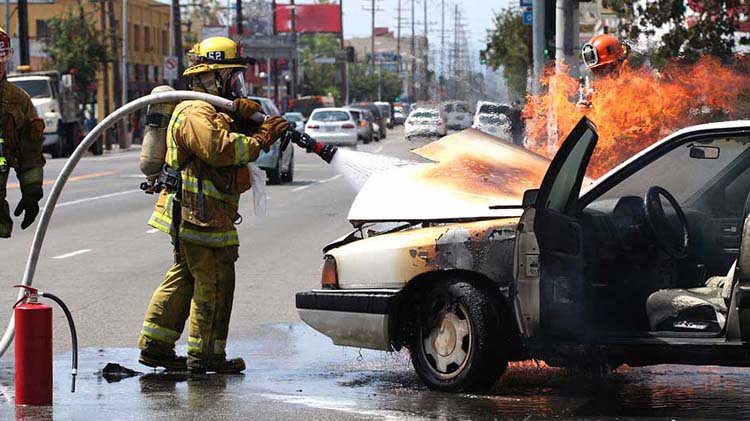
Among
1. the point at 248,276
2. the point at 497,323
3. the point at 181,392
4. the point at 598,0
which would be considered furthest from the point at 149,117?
the point at 598,0

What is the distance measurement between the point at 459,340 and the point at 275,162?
73.3 feet

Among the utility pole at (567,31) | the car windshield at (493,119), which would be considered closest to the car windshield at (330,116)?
the utility pole at (567,31)

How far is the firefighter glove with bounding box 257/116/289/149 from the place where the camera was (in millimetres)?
8055

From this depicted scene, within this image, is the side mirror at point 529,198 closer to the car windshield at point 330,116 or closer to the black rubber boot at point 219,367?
the black rubber boot at point 219,367

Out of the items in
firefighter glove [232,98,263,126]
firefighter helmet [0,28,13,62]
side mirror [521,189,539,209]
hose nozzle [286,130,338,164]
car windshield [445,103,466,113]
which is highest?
firefighter helmet [0,28,13,62]

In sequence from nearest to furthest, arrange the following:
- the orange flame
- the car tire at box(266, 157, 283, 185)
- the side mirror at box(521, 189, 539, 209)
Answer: the side mirror at box(521, 189, 539, 209), the orange flame, the car tire at box(266, 157, 283, 185)

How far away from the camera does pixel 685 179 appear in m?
8.23

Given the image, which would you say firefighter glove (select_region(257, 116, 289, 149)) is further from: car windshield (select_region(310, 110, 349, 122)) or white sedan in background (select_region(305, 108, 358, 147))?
car windshield (select_region(310, 110, 349, 122))

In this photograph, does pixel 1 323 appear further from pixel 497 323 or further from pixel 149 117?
pixel 497 323

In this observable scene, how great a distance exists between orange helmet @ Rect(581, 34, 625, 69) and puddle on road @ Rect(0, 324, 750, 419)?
Result: 329cm

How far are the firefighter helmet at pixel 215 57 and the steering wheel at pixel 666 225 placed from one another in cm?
240

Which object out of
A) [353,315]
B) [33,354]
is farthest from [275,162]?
[33,354]

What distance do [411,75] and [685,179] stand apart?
370 centimetres

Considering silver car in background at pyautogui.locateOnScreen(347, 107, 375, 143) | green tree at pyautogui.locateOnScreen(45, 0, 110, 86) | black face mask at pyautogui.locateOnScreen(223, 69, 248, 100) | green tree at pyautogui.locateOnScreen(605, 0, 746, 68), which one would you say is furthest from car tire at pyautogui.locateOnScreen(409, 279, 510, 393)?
green tree at pyautogui.locateOnScreen(45, 0, 110, 86)
